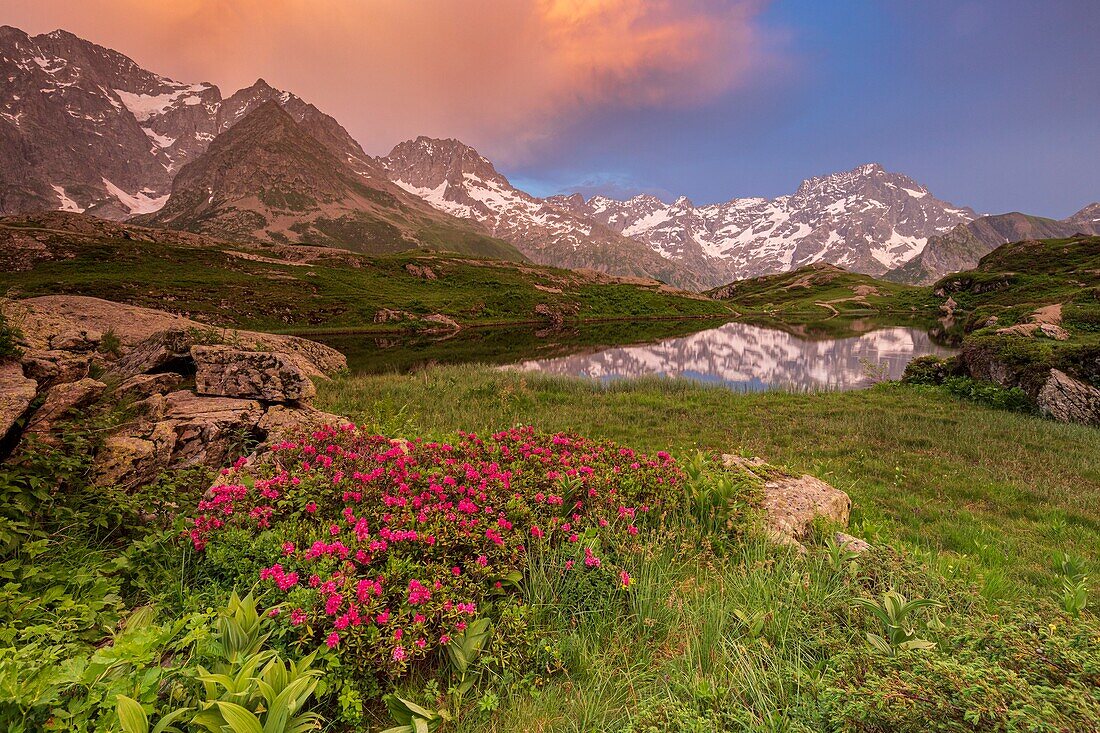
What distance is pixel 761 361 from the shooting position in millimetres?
34781

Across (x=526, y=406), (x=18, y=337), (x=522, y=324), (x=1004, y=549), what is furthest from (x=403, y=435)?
(x=522, y=324)

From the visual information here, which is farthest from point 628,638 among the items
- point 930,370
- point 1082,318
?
point 1082,318

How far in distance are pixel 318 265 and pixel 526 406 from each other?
94.9 m

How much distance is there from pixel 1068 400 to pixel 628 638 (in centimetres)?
2144

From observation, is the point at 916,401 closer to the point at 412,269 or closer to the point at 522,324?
the point at 522,324

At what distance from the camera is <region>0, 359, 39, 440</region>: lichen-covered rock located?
493cm

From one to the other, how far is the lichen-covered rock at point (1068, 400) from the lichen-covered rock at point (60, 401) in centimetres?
2717

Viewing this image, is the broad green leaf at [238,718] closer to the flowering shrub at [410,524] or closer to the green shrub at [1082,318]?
the flowering shrub at [410,524]

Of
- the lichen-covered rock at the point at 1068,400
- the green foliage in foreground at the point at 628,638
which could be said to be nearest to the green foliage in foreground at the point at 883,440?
the green foliage in foreground at the point at 628,638

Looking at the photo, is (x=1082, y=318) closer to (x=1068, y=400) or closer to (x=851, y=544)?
(x=1068, y=400)

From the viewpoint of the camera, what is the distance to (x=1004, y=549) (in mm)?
7238

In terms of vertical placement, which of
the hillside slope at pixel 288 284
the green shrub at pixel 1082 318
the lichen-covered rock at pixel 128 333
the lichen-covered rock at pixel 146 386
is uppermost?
the hillside slope at pixel 288 284

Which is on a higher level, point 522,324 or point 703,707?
point 522,324

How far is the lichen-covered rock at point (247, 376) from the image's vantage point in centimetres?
942
